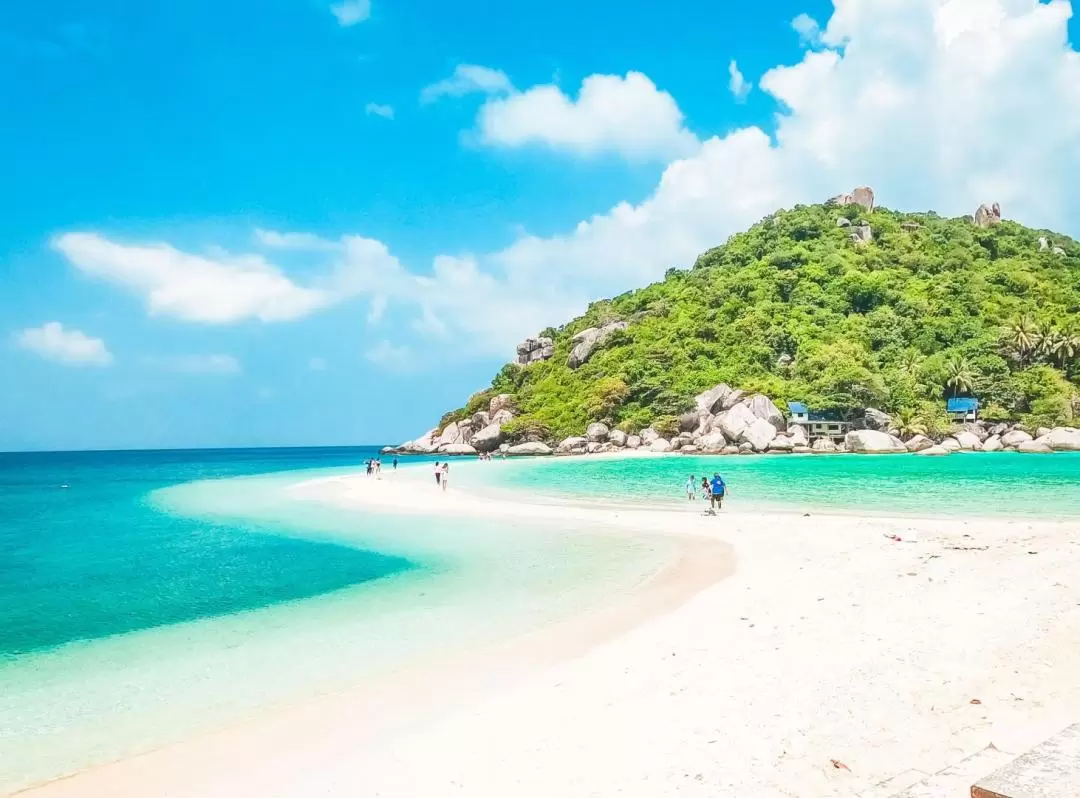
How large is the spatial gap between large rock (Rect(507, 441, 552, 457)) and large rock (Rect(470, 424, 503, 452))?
12.8ft

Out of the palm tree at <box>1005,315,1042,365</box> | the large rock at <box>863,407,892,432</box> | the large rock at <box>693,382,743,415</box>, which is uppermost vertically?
the palm tree at <box>1005,315,1042,365</box>

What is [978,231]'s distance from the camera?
9819cm

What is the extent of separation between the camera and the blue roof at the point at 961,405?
69062 mm

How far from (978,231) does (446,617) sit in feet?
374

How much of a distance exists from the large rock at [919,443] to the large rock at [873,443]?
54 centimetres

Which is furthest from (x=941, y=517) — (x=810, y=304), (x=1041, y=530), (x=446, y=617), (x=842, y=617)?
(x=810, y=304)

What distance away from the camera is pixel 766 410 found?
221 ft

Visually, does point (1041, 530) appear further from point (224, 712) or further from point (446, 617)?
point (224, 712)

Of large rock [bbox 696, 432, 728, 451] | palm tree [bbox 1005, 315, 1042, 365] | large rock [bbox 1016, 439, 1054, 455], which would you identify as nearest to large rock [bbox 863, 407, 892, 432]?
large rock [bbox 1016, 439, 1054, 455]

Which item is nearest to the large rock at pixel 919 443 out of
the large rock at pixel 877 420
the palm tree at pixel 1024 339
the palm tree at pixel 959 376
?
the large rock at pixel 877 420

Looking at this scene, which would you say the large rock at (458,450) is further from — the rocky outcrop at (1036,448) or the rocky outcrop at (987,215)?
the rocky outcrop at (987,215)

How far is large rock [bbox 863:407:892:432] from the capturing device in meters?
68.6

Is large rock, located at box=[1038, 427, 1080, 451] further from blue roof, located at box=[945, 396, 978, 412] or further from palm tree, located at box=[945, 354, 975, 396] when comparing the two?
palm tree, located at box=[945, 354, 975, 396]

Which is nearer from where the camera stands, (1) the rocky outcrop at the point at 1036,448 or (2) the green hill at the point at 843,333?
(1) the rocky outcrop at the point at 1036,448
